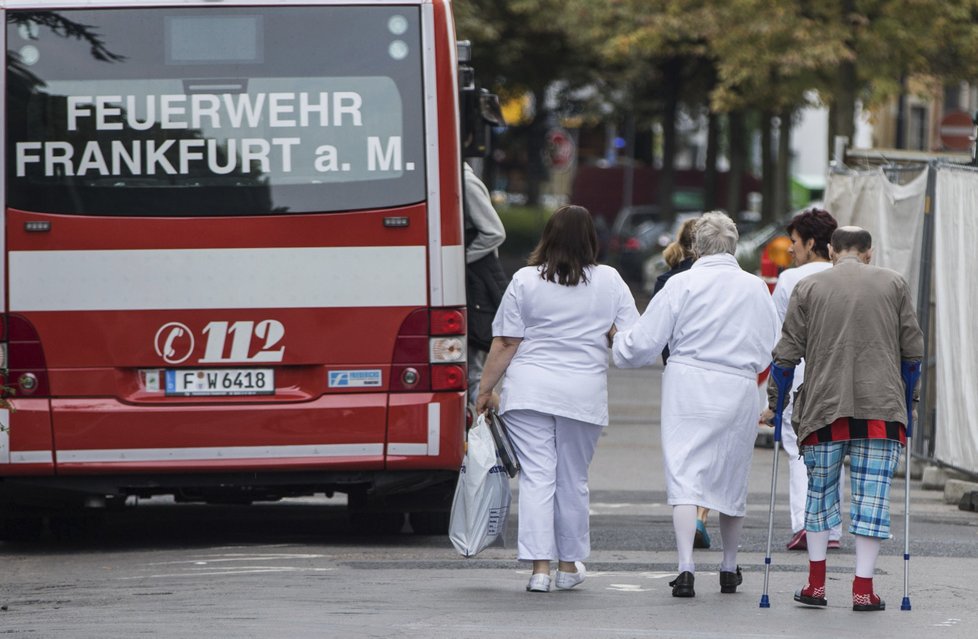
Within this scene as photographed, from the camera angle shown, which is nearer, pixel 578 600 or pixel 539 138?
pixel 578 600

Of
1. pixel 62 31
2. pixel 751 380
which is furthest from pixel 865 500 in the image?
pixel 62 31

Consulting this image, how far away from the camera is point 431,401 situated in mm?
9203

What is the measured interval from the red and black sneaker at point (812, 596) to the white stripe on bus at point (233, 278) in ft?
8.10

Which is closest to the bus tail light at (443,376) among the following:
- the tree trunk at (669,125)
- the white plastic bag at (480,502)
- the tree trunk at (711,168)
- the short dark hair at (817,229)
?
the white plastic bag at (480,502)

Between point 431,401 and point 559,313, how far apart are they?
53.4 inches

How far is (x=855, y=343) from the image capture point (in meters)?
7.61

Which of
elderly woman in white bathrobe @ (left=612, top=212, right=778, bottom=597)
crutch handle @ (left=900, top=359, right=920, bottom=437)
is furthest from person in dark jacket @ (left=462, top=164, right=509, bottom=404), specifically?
crutch handle @ (left=900, top=359, right=920, bottom=437)

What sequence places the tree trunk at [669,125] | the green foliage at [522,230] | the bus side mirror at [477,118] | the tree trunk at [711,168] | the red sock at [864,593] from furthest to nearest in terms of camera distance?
the green foliage at [522,230] → the tree trunk at [669,125] → the tree trunk at [711,168] → the bus side mirror at [477,118] → the red sock at [864,593]

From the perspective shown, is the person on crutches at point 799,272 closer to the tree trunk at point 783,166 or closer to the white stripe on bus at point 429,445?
the white stripe on bus at point 429,445

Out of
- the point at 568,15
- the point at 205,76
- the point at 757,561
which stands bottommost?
the point at 757,561

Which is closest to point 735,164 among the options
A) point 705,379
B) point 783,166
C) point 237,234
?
point 783,166

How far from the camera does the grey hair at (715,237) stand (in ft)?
26.7

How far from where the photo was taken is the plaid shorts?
762 centimetres

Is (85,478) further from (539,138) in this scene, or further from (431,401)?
(539,138)
